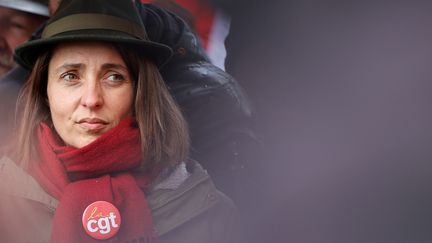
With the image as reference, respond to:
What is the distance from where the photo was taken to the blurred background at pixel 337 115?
1.59 meters

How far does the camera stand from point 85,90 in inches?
53.7

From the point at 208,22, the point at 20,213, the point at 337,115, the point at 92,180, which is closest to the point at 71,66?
the point at 92,180

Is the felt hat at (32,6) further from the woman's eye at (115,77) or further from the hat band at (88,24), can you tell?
the woman's eye at (115,77)

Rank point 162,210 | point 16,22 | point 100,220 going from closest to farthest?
point 100,220 → point 162,210 → point 16,22

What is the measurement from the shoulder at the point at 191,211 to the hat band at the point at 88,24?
0.40 m

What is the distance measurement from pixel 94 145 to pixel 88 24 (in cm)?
29

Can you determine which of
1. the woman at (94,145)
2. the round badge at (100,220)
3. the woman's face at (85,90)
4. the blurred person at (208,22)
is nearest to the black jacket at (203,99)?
the blurred person at (208,22)

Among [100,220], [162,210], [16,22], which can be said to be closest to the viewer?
[100,220]

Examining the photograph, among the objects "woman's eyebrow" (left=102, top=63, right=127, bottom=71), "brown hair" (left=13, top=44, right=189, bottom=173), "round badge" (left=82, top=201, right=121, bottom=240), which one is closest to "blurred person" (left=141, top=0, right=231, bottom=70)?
"brown hair" (left=13, top=44, right=189, bottom=173)

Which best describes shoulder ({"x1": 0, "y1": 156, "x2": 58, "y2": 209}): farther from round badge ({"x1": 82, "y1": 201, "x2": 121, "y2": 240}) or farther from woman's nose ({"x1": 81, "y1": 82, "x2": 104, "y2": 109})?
woman's nose ({"x1": 81, "y1": 82, "x2": 104, "y2": 109})

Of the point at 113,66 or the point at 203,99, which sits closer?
the point at 113,66

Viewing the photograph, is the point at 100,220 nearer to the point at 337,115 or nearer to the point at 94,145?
the point at 94,145

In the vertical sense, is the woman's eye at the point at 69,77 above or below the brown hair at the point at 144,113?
above

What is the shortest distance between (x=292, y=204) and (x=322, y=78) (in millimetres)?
372
